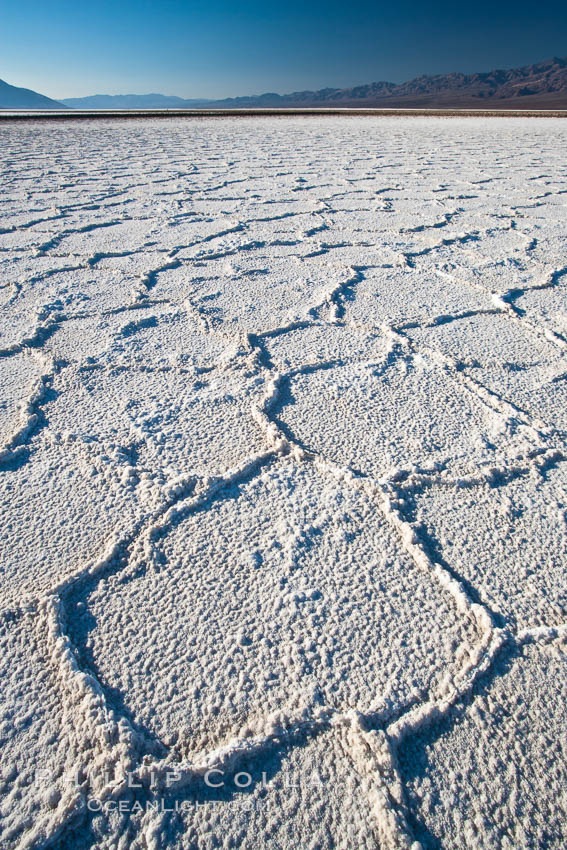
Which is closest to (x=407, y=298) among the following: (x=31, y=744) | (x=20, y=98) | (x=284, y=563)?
(x=284, y=563)

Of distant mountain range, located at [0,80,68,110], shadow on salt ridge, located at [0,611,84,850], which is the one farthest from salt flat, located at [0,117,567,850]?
distant mountain range, located at [0,80,68,110]

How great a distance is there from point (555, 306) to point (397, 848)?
69.2 inches

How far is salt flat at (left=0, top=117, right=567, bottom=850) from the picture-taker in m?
0.56

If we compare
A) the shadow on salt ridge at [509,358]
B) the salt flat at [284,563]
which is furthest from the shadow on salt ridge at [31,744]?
the shadow on salt ridge at [509,358]

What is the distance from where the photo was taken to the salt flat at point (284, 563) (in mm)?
560

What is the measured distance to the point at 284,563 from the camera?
32.8 inches

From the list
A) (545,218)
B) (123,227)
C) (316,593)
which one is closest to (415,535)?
(316,593)

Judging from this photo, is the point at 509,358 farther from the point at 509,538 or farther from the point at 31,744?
the point at 31,744

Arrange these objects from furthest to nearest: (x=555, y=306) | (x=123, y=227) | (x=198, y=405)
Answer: (x=123, y=227)
(x=555, y=306)
(x=198, y=405)

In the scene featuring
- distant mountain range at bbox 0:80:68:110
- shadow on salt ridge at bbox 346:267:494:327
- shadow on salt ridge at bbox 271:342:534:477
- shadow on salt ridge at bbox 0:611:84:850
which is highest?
distant mountain range at bbox 0:80:68:110

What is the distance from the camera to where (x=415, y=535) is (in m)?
0.87

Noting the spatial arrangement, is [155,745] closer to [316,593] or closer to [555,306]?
[316,593]

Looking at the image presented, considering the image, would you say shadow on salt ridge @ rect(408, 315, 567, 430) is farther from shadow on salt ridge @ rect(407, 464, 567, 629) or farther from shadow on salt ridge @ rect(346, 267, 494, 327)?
shadow on salt ridge @ rect(407, 464, 567, 629)

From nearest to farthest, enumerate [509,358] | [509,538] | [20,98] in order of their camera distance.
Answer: [509,538] < [509,358] < [20,98]
